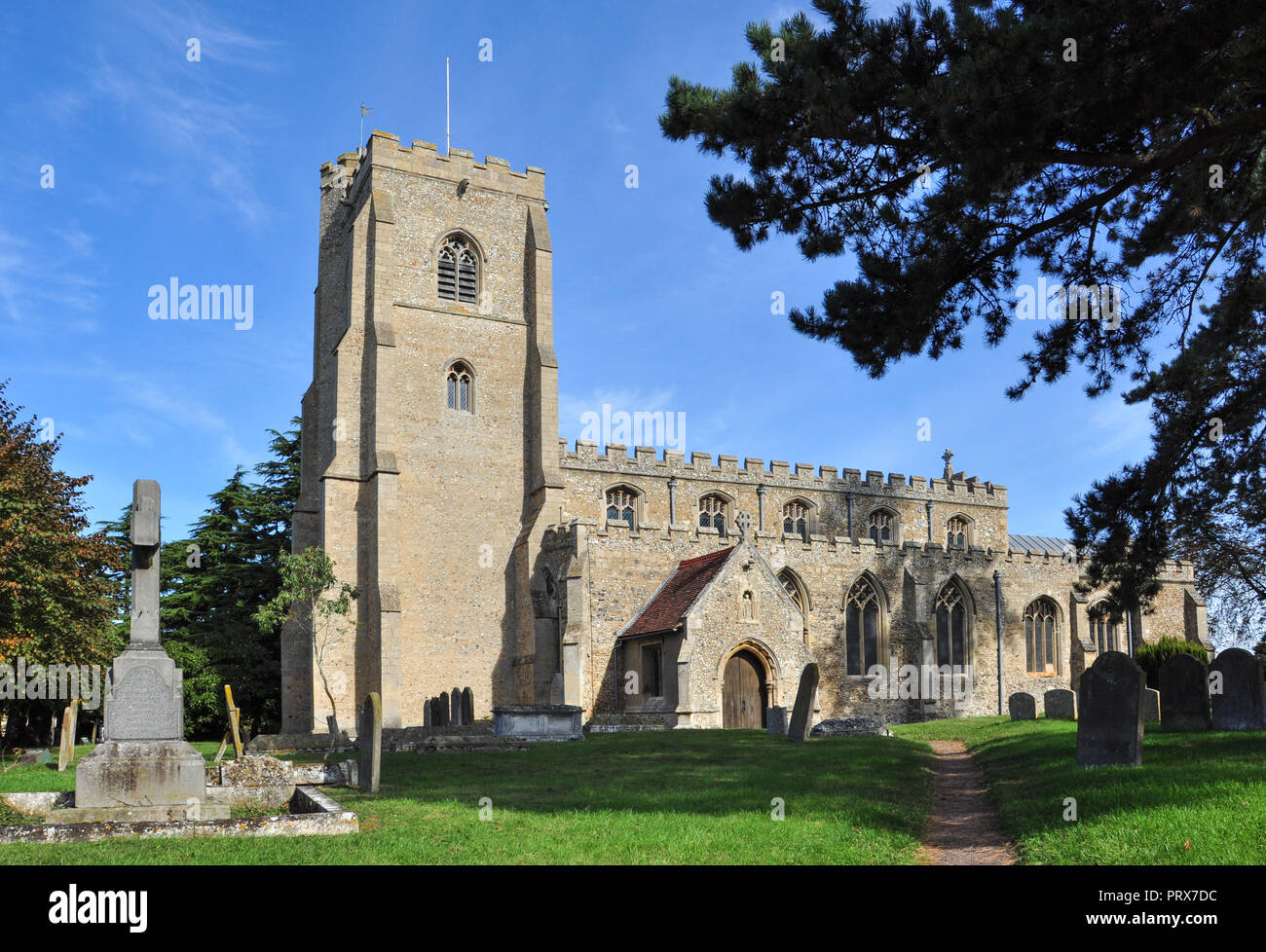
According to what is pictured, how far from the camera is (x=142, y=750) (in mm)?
9367

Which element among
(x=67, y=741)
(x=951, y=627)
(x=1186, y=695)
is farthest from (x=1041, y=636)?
(x=67, y=741)

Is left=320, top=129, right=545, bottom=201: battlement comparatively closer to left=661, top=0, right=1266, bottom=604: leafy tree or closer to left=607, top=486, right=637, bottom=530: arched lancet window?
left=607, top=486, right=637, bottom=530: arched lancet window

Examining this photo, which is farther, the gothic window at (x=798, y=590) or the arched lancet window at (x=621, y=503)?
the arched lancet window at (x=621, y=503)

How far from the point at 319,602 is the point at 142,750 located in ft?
53.9

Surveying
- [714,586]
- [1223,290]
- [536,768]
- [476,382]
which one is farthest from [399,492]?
[1223,290]

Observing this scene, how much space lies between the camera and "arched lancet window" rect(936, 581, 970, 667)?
31.7m

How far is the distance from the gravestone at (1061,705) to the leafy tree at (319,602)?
1613 centimetres

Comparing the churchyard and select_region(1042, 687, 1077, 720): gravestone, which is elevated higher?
the churchyard

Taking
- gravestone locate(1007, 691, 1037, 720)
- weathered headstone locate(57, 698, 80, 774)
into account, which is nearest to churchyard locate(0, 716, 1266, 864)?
weathered headstone locate(57, 698, 80, 774)

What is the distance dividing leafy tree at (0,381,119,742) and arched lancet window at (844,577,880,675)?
19.5 meters

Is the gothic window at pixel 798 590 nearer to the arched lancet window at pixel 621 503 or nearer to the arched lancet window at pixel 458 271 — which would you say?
the arched lancet window at pixel 621 503

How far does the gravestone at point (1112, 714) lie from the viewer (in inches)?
440

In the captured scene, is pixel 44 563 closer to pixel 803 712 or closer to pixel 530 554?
pixel 530 554
